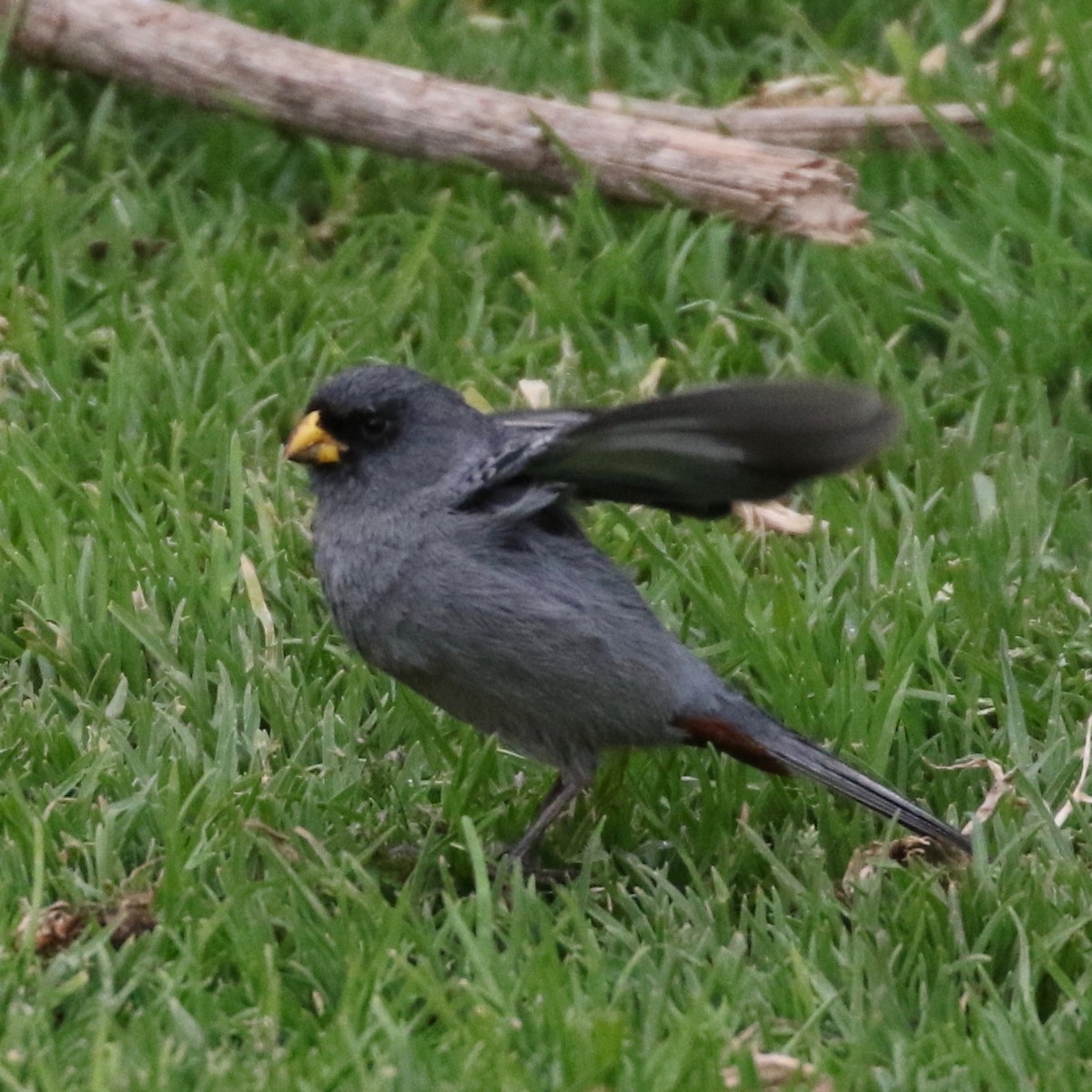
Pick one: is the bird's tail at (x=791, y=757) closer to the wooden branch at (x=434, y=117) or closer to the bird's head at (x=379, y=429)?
the bird's head at (x=379, y=429)

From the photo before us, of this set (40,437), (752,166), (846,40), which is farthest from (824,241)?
(40,437)

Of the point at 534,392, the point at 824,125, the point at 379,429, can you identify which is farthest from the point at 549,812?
the point at 824,125

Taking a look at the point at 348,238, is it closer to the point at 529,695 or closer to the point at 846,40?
the point at 846,40

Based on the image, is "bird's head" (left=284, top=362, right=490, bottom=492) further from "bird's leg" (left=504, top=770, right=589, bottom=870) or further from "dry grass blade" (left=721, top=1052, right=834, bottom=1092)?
Answer: "dry grass blade" (left=721, top=1052, right=834, bottom=1092)

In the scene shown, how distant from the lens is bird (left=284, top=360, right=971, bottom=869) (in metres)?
4.02

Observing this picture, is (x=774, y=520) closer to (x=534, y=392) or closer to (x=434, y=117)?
(x=534, y=392)

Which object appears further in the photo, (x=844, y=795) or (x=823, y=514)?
(x=823, y=514)

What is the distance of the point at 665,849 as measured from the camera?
13.9 feet

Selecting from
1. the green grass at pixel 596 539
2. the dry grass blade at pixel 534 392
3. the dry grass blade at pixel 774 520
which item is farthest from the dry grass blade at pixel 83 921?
the dry grass blade at pixel 534 392

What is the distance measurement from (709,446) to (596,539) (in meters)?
1.43

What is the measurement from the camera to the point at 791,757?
4117 millimetres

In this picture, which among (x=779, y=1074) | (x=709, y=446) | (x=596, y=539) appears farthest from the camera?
(x=596, y=539)

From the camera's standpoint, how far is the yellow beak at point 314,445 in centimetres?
432

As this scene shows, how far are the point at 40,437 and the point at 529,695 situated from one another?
1747 mm
